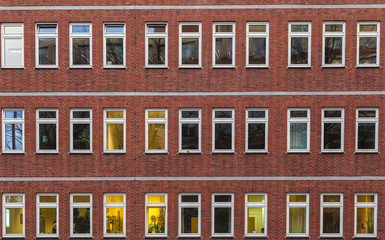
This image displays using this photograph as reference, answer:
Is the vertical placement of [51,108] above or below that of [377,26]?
below

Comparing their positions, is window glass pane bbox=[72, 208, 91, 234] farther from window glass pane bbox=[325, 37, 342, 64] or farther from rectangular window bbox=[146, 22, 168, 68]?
window glass pane bbox=[325, 37, 342, 64]

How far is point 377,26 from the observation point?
14.5 metres

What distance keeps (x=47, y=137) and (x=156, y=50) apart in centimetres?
555

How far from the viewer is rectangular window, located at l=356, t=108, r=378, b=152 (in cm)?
1454

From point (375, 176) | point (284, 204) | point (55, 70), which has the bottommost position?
point (284, 204)

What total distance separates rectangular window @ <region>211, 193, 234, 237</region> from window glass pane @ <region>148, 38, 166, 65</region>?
5.84 meters

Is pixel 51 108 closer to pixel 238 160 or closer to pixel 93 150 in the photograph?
pixel 93 150

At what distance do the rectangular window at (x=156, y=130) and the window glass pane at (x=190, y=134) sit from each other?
0.76 m

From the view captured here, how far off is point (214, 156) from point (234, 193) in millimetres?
1662

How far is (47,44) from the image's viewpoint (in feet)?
48.3

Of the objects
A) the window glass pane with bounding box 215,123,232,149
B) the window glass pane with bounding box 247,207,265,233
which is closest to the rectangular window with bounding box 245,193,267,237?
the window glass pane with bounding box 247,207,265,233

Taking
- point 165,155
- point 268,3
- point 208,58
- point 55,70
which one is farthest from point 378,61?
point 55,70

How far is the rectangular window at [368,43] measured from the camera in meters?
14.6

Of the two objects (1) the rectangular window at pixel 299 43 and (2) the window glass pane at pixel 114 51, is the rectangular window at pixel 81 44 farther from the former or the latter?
(1) the rectangular window at pixel 299 43
